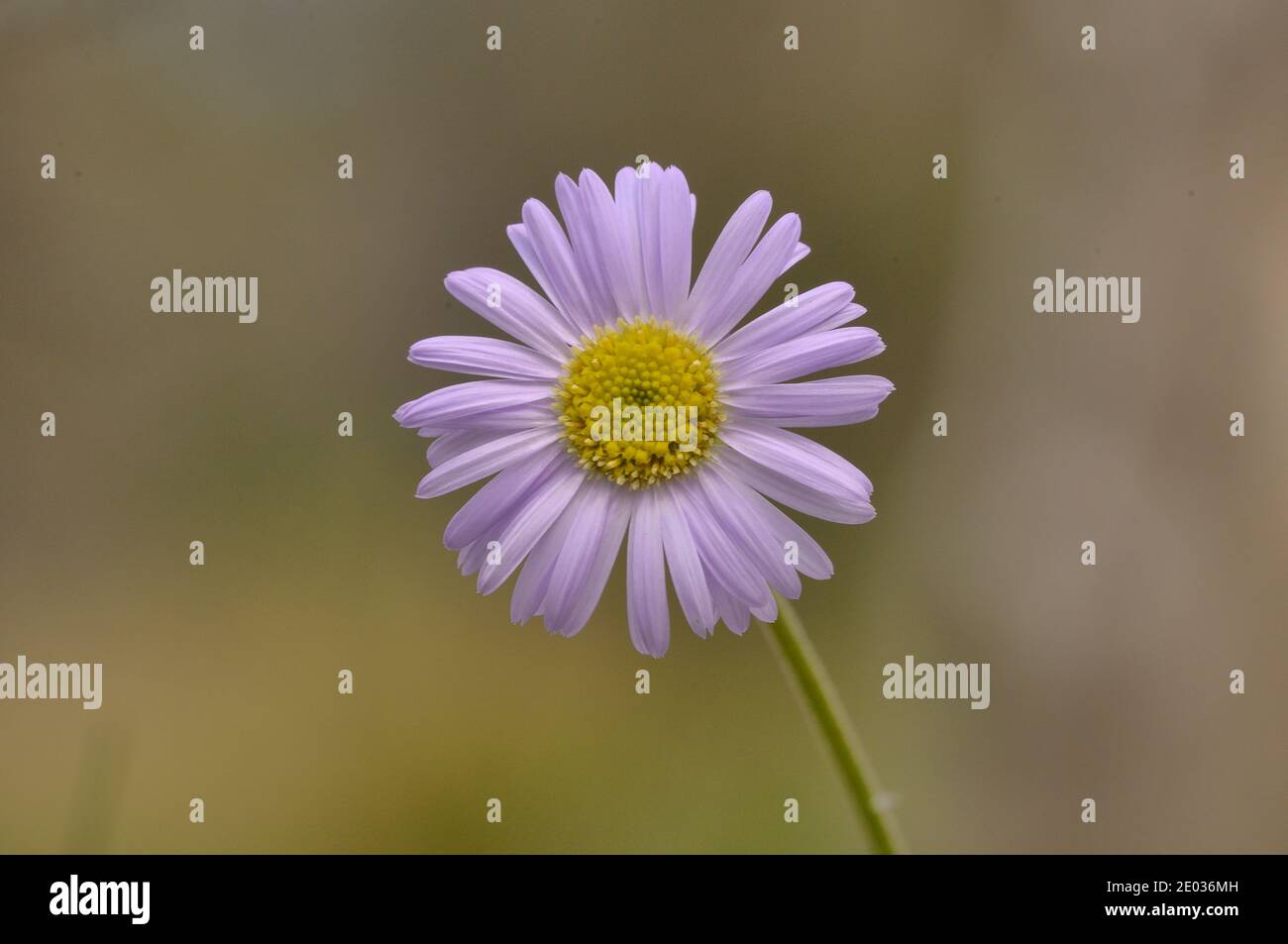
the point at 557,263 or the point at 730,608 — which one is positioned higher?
the point at 557,263

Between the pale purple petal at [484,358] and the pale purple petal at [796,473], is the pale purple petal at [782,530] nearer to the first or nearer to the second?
the pale purple petal at [796,473]

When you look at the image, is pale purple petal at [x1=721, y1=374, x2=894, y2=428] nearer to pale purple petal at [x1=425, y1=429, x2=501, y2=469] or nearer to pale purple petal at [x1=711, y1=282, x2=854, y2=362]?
pale purple petal at [x1=711, y1=282, x2=854, y2=362]

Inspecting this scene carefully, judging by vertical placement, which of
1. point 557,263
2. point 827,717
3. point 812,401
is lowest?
point 827,717

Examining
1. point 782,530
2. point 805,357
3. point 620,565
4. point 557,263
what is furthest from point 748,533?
point 620,565

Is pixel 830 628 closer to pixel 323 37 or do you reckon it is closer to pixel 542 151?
pixel 542 151

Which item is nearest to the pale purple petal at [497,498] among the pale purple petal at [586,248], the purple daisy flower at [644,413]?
the purple daisy flower at [644,413]

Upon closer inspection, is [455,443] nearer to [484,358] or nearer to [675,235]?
[484,358]

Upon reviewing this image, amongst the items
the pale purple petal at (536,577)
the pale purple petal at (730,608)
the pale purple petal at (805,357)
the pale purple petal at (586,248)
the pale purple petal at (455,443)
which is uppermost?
the pale purple petal at (586,248)
